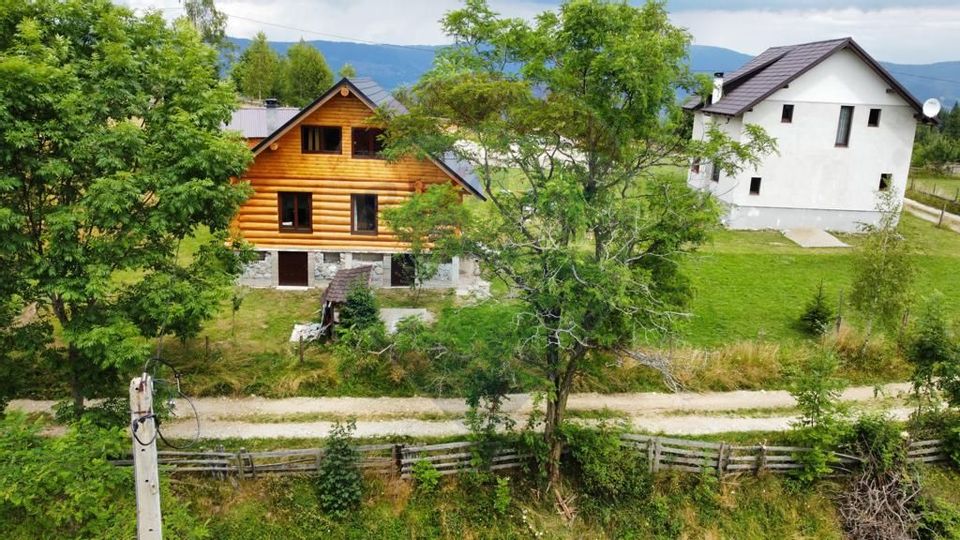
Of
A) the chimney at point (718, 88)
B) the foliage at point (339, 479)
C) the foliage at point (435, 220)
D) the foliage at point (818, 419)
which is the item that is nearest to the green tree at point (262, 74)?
the chimney at point (718, 88)

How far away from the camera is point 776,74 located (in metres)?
35.0

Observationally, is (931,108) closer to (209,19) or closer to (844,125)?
(844,125)

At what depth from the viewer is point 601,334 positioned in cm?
1419

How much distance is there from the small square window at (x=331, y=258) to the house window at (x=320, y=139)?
400cm

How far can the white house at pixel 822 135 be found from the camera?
34000mm

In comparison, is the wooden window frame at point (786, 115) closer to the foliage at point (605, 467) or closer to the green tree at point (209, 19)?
the foliage at point (605, 467)

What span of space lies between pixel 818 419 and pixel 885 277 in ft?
20.8

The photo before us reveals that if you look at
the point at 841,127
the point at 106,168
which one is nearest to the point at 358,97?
the point at 106,168

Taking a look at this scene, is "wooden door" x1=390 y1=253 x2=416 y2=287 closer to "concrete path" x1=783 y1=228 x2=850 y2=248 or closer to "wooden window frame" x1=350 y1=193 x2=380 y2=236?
"wooden window frame" x1=350 y1=193 x2=380 y2=236

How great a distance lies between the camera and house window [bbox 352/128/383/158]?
24.6m

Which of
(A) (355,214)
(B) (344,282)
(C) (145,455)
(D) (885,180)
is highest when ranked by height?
(D) (885,180)

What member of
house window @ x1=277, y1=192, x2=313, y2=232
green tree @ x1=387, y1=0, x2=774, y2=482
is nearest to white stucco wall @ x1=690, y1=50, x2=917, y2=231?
house window @ x1=277, y1=192, x2=313, y2=232

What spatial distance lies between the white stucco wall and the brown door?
21.8 meters

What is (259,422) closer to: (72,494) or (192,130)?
(72,494)
